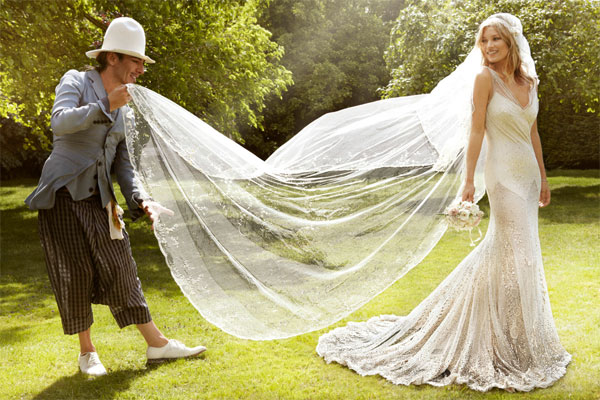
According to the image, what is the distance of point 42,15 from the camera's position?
8.23 m

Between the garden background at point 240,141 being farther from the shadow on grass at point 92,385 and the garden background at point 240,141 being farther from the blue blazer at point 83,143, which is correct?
the blue blazer at point 83,143

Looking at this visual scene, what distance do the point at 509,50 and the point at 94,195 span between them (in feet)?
9.07

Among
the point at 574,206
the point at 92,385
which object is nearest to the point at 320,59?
the point at 574,206

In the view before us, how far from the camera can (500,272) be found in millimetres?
3828

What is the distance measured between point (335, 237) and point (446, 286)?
2.75 feet

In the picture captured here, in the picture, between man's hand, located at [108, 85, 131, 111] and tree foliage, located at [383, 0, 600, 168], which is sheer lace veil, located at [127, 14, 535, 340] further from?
tree foliage, located at [383, 0, 600, 168]

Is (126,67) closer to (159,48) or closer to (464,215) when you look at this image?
(464,215)

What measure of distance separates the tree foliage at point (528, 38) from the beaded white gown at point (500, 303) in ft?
27.6

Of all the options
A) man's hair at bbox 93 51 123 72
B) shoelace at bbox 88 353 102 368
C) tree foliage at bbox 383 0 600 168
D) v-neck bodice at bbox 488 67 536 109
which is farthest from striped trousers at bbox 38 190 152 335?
tree foliage at bbox 383 0 600 168

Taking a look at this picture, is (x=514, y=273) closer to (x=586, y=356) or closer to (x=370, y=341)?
(x=586, y=356)

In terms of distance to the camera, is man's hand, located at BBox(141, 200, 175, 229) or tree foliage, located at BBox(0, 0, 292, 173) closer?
man's hand, located at BBox(141, 200, 175, 229)

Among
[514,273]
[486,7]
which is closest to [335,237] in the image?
[514,273]

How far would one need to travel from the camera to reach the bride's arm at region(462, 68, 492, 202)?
148 inches

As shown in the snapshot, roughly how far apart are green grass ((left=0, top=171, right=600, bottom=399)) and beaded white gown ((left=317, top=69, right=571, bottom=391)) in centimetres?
19
